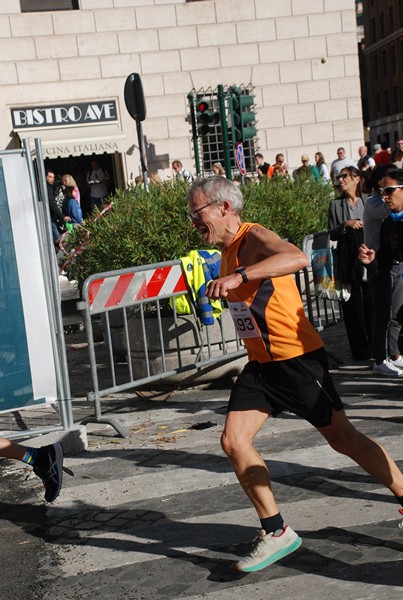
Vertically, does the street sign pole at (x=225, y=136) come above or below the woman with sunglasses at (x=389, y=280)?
above

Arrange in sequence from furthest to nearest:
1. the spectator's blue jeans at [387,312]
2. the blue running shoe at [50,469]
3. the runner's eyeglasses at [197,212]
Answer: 1. the spectator's blue jeans at [387,312]
2. the blue running shoe at [50,469]
3. the runner's eyeglasses at [197,212]

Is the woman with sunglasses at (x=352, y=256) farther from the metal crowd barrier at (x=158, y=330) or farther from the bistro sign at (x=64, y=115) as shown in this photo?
the bistro sign at (x=64, y=115)

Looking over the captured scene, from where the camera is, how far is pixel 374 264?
9102 mm

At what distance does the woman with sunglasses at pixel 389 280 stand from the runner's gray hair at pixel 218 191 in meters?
2.21

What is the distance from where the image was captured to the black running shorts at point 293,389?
4824 millimetres

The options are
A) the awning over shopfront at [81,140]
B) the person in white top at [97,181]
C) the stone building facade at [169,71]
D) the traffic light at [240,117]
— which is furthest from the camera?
the awning over shopfront at [81,140]

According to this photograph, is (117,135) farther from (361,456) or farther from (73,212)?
(361,456)

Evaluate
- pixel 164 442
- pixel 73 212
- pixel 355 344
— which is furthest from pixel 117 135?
pixel 164 442

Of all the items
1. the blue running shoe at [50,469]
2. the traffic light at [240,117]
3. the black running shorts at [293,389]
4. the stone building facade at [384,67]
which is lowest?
the blue running shoe at [50,469]

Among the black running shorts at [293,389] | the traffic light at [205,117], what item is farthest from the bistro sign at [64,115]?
the black running shorts at [293,389]

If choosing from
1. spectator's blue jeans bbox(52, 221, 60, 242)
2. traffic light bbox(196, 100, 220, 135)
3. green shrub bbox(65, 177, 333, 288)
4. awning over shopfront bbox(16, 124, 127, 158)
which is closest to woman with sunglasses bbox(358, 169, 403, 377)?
green shrub bbox(65, 177, 333, 288)

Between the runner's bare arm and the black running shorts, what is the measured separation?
50cm

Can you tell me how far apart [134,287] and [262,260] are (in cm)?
374

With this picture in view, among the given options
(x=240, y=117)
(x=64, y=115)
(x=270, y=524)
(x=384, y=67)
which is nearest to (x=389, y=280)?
(x=270, y=524)
